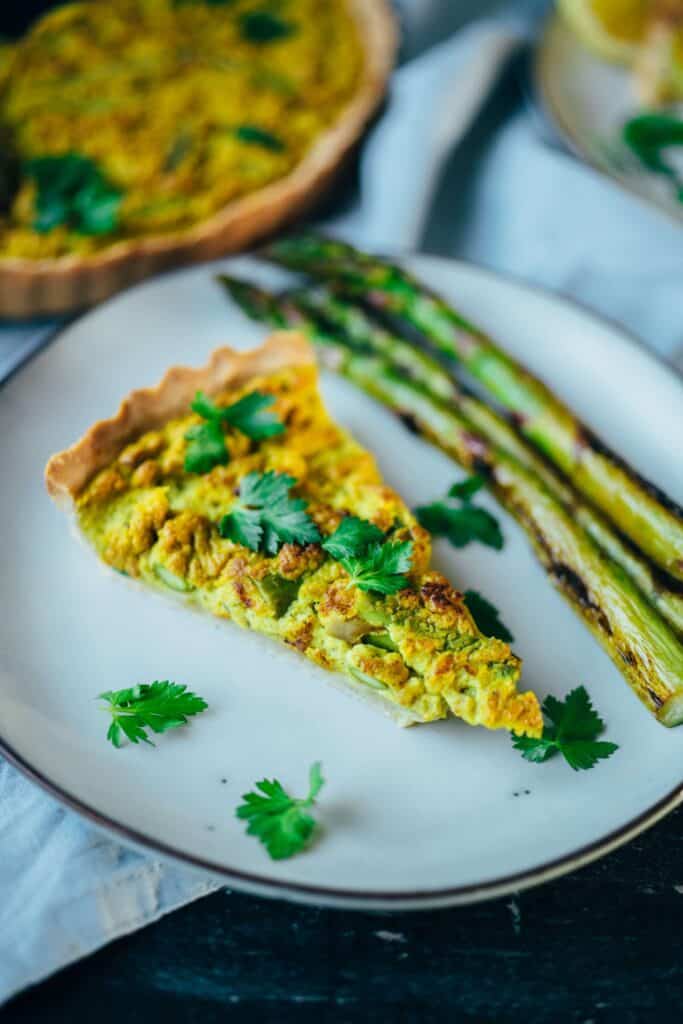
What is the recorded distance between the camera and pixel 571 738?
11.0ft

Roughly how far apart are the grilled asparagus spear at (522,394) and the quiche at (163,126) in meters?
0.48

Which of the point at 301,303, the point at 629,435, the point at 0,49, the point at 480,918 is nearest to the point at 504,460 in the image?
the point at 629,435

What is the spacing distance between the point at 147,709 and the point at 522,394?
187 cm

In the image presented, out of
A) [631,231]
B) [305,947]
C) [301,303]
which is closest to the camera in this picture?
[305,947]

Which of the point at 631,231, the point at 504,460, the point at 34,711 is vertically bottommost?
the point at 34,711

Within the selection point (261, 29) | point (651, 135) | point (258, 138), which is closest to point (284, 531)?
point (258, 138)

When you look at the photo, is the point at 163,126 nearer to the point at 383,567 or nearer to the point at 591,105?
the point at 591,105

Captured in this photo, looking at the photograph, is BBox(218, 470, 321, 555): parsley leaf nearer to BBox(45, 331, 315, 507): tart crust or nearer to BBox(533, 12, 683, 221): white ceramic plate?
BBox(45, 331, 315, 507): tart crust

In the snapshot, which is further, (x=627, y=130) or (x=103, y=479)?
(x=627, y=130)

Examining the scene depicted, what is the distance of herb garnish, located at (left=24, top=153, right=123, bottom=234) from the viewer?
15.7 ft

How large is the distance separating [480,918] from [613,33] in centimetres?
439

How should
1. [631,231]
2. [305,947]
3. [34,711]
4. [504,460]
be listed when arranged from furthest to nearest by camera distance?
[631,231], [504,460], [34,711], [305,947]

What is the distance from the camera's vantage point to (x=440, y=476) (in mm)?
4250

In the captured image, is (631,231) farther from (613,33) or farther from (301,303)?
(301,303)
